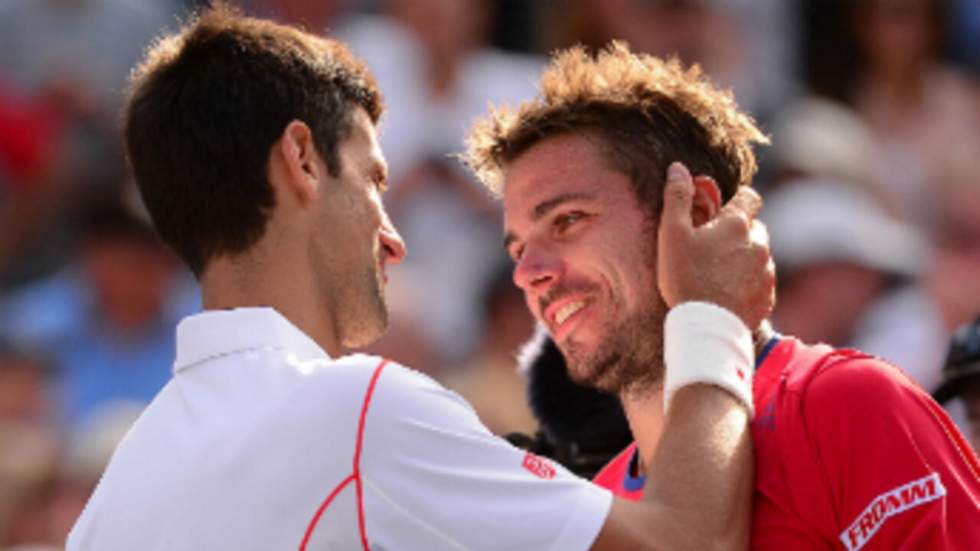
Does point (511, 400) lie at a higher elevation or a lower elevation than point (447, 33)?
lower

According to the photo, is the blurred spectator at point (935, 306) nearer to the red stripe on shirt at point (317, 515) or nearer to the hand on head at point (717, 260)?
the hand on head at point (717, 260)

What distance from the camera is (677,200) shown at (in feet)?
10.8

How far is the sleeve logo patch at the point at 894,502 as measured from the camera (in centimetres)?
289

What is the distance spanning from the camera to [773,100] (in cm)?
736

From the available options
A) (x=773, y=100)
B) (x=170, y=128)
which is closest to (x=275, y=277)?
(x=170, y=128)

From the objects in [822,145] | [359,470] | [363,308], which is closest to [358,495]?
[359,470]

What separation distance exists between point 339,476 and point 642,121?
109cm

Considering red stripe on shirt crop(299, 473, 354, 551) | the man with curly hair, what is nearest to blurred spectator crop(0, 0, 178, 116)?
the man with curly hair

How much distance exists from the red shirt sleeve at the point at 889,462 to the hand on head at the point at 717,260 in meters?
0.23

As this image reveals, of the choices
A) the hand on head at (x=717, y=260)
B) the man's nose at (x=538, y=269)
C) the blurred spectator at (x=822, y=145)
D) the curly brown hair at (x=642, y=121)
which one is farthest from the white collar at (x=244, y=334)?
the blurred spectator at (x=822, y=145)

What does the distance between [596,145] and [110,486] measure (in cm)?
118

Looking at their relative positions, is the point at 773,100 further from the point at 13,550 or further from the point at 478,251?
the point at 13,550

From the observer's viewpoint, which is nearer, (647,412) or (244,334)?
(244,334)

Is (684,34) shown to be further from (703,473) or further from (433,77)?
(703,473)
